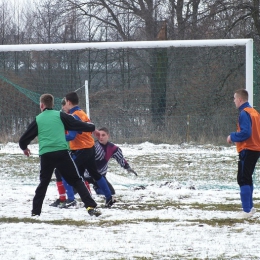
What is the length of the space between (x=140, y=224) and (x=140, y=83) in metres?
6.59

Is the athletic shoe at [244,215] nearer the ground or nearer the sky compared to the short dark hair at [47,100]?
nearer the ground

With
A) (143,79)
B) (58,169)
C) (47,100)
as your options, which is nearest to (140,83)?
(143,79)

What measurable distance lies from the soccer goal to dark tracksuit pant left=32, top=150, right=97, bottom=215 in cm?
528

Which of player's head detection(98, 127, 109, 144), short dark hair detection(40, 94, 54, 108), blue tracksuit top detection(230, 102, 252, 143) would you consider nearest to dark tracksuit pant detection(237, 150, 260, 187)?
blue tracksuit top detection(230, 102, 252, 143)

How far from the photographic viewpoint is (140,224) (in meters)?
8.06

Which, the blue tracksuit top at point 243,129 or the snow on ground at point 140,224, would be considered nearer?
the snow on ground at point 140,224

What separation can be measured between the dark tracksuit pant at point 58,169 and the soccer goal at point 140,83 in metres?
5.28

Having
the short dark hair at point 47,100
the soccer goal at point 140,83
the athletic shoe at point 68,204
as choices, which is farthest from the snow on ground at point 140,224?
the short dark hair at point 47,100

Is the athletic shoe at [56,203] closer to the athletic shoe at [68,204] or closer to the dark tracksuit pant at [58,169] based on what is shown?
the athletic shoe at [68,204]

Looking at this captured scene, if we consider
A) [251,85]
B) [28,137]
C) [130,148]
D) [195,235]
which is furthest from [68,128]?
[130,148]

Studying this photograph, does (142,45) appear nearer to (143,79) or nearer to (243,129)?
(143,79)

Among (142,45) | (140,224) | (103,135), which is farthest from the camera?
(142,45)

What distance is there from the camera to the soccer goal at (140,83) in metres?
14.0

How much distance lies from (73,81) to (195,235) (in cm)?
814
